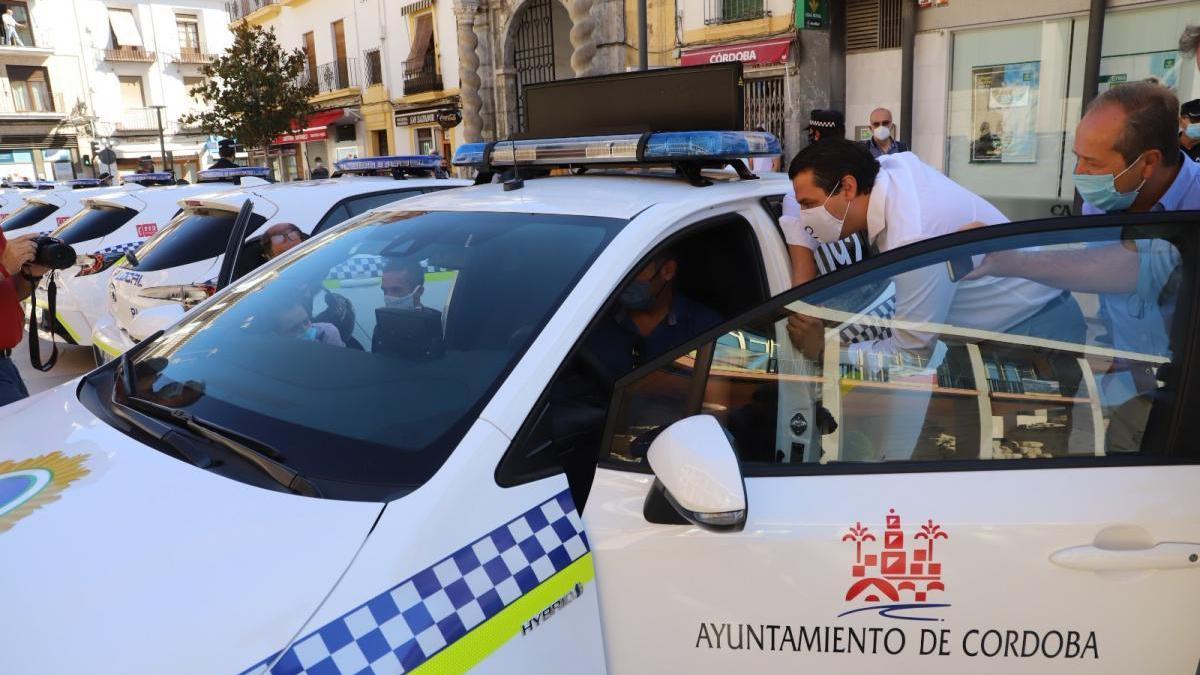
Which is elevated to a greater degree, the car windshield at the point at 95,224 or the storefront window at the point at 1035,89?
the storefront window at the point at 1035,89

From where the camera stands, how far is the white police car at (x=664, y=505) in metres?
1.36

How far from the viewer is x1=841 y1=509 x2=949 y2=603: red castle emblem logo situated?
4.95 feet

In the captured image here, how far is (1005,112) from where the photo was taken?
10.3m

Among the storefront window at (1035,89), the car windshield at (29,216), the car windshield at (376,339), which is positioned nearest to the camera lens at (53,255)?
the car windshield at (376,339)

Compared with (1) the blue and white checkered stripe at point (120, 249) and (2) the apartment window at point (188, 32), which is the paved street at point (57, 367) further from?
(2) the apartment window at point (188, 32)

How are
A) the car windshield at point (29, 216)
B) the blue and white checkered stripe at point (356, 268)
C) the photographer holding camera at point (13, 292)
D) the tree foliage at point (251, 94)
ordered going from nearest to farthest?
1. the blue and white checkered stripe at point (356, 268)
2. the photographer holding camera at point (13, 292)
3. the car windshield at point (29, 216)
4. the tree foliage at point (251, 94)

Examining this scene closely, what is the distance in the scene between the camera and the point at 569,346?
1715 mm

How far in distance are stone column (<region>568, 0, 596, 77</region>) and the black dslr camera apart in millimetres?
11999

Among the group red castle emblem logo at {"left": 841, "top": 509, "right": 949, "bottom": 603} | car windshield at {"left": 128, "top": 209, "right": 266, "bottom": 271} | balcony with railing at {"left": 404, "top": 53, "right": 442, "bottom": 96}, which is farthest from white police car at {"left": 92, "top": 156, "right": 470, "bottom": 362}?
balcony with railing at {"left": 404, "top": 53, "right": 442, "bottom": 96}

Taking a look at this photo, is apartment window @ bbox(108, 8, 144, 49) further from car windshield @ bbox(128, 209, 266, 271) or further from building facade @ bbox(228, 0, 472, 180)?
car windshield @ bbox(128, 209, 266, 271)

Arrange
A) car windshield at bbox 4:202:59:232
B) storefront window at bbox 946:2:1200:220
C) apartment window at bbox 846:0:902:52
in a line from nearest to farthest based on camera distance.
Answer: storefront window at bbox 946:2:1200:220 < car windshield at bbox 4:202:59:232 < apartment window at bbox 846:0:902:52

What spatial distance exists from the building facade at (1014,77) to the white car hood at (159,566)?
980 centimetres

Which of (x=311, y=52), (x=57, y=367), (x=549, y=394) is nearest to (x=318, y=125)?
(x=311, y=52)

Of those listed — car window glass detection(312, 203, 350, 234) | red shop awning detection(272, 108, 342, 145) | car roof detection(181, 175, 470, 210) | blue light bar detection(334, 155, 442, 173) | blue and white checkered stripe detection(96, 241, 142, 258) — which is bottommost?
blue and white checkered stripe detection(96, 241, 142, 258)
